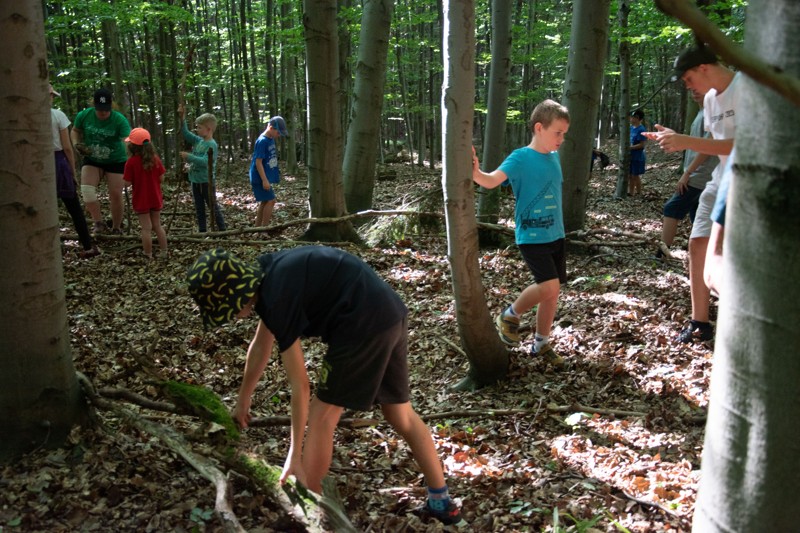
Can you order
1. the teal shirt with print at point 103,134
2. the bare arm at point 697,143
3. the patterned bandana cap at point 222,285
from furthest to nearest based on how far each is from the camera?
the teal shirt with print at point 103,134, the bare arm at point 697,143, the patterned bandana cap at point 222,285

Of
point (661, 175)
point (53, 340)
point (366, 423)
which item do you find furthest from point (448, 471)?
point (661, 175)

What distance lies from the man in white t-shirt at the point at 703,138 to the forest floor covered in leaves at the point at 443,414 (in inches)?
11.8

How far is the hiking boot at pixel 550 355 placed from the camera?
4852mm

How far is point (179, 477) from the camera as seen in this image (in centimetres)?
321

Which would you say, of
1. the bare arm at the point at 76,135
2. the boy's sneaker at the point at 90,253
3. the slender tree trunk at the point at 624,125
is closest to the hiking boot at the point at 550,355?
the boy's sneaker at the point at 90,253

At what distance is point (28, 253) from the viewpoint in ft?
9.62

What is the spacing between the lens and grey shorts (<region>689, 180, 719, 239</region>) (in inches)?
180

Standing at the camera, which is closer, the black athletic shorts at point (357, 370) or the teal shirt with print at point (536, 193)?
the black athletic shorts at point (357, 370)

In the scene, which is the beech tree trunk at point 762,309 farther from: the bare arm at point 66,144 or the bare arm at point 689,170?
the bare arm at point 66,144

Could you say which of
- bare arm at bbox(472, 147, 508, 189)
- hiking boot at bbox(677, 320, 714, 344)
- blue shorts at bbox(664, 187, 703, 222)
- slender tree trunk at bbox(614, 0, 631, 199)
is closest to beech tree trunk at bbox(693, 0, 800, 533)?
bare arm at bbox(472, 147, 508, 189)

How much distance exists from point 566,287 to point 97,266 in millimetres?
5598

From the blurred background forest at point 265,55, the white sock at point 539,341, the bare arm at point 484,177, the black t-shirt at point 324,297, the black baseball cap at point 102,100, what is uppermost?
the blurred background forest at point 265,55

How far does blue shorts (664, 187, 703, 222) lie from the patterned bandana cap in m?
4.83

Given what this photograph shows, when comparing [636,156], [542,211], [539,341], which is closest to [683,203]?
[542,211]
